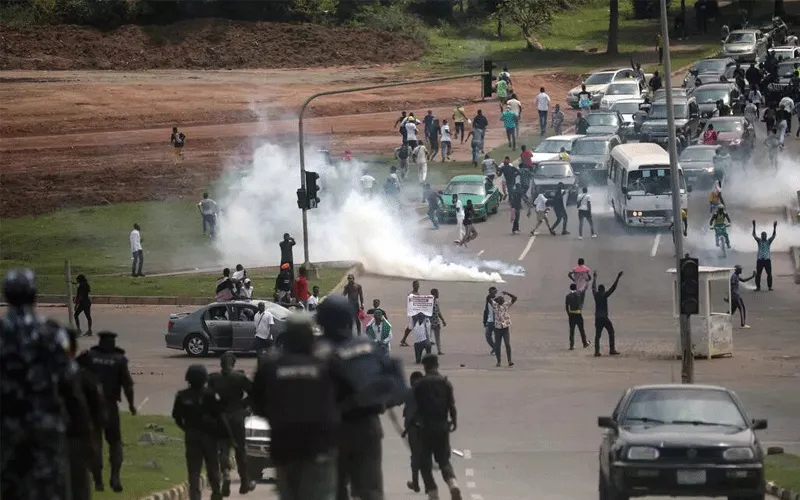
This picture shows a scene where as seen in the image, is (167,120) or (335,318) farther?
(167,120)

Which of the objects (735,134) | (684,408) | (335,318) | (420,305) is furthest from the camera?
(735,134)

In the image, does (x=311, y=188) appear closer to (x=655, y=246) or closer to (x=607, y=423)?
(x=655, y=246)

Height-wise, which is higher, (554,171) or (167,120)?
(167,120)

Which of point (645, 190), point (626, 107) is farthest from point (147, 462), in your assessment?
point (626, 107)

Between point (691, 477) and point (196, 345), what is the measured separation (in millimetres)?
18887

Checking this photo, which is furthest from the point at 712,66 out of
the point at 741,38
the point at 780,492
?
the point at 780,492

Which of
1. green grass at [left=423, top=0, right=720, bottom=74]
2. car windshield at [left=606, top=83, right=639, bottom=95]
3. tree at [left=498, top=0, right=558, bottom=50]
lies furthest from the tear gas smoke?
tree at [left=498, top=0, right=558, bottom=50]

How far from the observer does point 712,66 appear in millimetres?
72625

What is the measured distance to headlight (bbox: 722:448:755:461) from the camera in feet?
55.7

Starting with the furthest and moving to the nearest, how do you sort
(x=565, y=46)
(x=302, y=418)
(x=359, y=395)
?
1. (x=565, y=46)
2. (x=359, y=395)
3. (x=302, y=418)

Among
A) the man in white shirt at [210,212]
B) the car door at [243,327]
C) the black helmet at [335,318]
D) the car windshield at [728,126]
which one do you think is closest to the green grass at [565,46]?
the car windshield at [728,126]

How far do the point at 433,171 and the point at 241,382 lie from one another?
42.8 m

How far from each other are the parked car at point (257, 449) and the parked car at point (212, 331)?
46.9 ft

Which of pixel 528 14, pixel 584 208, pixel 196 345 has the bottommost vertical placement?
pixel 196 345
